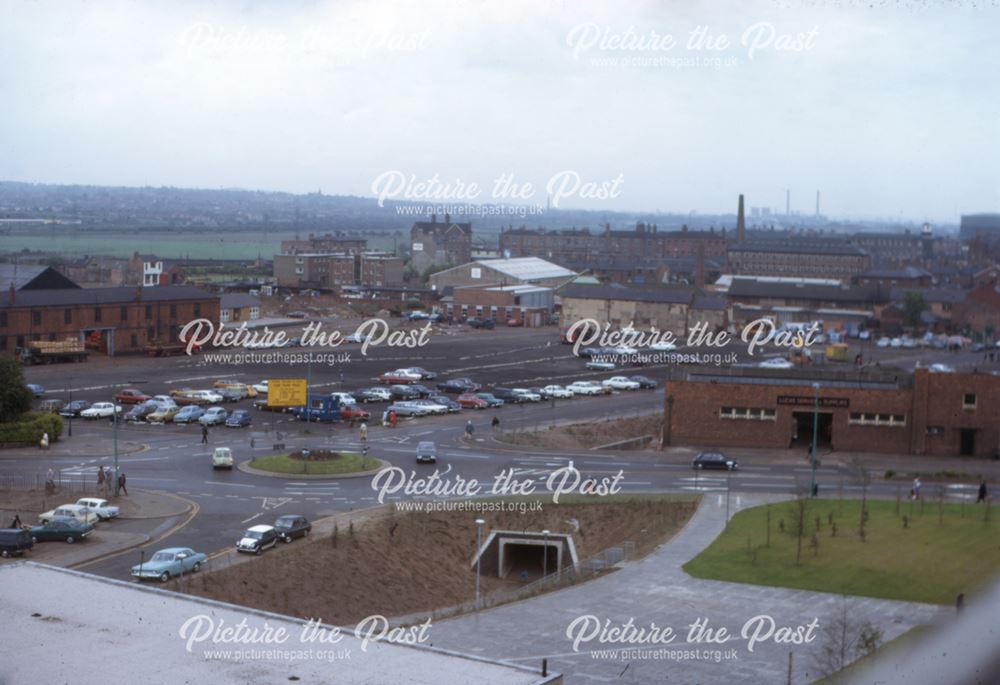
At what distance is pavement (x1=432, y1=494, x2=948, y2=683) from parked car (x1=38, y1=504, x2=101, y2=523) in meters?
9.94

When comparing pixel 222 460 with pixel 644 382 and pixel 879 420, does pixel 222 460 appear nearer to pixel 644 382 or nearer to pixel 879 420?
pixel 879 420

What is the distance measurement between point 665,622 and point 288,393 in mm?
23195

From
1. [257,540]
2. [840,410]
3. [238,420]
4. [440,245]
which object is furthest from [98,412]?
[440,245]

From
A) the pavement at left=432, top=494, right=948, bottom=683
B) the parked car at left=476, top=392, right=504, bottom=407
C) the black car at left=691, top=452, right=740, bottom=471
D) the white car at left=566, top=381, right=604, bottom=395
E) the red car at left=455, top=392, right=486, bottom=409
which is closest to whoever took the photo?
the pavement at left=432, top=494, right=948, bottom=683

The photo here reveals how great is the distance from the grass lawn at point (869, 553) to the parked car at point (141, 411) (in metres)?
23.4

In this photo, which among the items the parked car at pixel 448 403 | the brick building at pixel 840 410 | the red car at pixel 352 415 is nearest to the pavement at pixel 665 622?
the brick building at pixel 840 410

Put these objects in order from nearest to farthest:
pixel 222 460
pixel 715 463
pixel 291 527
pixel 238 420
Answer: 1. pixel 291 527
2. pixel 222 460
3. pixel 715 463
4. pixel 238 420

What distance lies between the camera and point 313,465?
1346 inches

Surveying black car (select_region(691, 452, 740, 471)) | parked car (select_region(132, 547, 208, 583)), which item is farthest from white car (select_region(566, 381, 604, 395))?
parked car (select_region(132, 547, 208, 583))

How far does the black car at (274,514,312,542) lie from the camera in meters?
26.3

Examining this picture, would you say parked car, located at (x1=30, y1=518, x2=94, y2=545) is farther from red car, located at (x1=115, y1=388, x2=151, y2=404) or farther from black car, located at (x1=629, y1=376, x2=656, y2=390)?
black car, located at (x1=629, y1=376, x2=656, y2=390)

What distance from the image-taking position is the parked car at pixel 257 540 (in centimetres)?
2525

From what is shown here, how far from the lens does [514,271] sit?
318 feet

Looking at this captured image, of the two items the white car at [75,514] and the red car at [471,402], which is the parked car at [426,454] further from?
the red car at [471,402]
